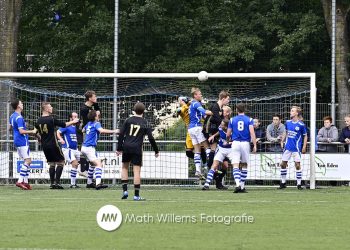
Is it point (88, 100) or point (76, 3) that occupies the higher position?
point (76, 3)

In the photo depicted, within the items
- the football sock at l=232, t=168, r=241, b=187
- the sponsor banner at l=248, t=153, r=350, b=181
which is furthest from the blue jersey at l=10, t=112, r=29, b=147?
the sponsor banner at l=248, t=153, r=350, b=181

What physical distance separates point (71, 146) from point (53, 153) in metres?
1.26

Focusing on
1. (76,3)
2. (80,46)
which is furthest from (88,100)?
(76,3)

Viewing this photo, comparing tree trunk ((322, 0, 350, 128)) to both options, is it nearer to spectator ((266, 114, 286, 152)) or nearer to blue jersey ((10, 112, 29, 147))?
spectator ((266, 114, 286, 152))

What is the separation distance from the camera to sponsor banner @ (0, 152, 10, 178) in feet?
87.6

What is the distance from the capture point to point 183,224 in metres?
14.6

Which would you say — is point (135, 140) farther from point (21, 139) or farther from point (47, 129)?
point (21, 139)

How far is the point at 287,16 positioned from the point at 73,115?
467 inches

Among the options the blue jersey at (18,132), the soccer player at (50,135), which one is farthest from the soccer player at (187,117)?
the blue jersey at (18,132)

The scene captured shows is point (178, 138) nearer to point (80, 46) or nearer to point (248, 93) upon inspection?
point (248, 93)

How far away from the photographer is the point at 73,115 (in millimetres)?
24844

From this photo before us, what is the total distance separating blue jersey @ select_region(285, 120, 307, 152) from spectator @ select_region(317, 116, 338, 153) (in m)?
2.27

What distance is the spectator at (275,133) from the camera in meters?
26.3

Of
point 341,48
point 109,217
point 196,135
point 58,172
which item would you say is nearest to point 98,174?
point 58,172
